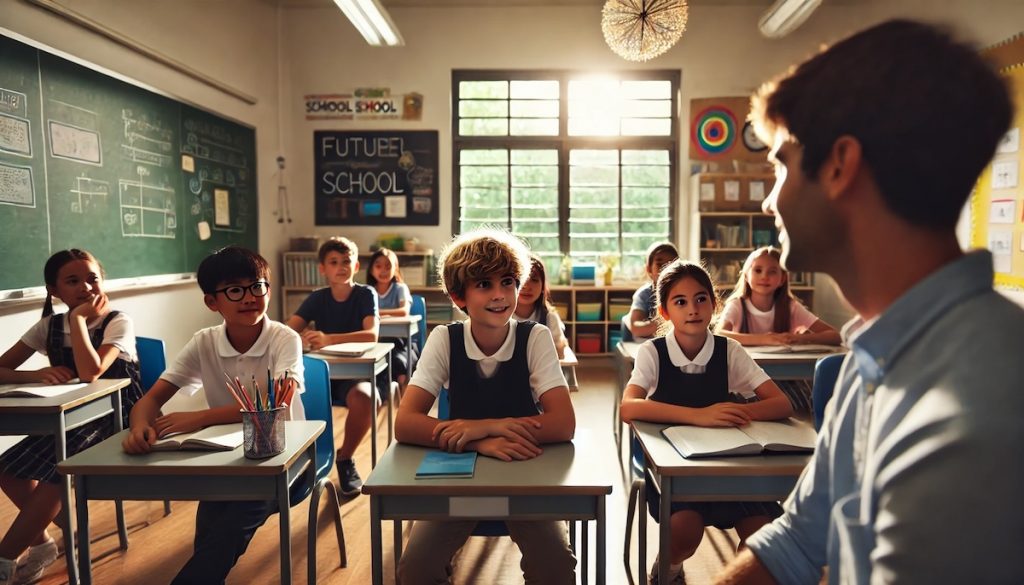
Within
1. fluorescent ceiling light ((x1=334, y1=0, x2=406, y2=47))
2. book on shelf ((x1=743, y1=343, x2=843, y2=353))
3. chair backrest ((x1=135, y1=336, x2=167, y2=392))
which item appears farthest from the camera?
fluorescent ceiling light ((x1=334, y1=0, x2=406, y2=47))

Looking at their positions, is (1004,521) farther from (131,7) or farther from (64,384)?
(131,7)

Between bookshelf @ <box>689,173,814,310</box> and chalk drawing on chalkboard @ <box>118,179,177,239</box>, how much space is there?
14.6 feet

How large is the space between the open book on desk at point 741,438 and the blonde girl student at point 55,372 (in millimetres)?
2104

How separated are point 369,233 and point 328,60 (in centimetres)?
177

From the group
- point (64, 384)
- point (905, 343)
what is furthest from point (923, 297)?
point (64, 384)

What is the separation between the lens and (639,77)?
19.8 feet

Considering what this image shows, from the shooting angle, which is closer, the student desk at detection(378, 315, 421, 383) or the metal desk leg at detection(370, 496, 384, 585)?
the metal desk leg at detection(370, 496, 384, 585)

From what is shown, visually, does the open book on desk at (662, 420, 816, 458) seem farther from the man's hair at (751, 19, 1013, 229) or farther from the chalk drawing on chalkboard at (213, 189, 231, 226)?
the chalk drawing on chalkboard at (213, 189, 231, 226)

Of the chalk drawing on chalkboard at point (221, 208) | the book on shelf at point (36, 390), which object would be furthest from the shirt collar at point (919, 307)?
the chalk drawing on chalkboard at point (221, 208)

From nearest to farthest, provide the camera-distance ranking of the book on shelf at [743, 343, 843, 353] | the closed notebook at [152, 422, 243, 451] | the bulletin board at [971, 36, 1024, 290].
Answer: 1. the closed notebook at [152, 422, 243, 451]
2. the book on shelf at [743, 343, 843, 353]
3. the bulletin board at [971, 36, 1024, 290]

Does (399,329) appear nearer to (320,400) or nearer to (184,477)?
(320,400)

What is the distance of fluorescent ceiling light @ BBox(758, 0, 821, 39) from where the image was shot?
4590 mm

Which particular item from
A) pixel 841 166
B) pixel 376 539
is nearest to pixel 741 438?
pixel 376 539

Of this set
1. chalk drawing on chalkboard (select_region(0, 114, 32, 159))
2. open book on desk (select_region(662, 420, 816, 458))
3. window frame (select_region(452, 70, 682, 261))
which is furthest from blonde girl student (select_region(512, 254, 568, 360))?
window frame (select_region(452, 70, 682, 261))
